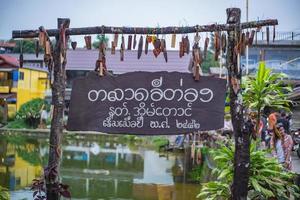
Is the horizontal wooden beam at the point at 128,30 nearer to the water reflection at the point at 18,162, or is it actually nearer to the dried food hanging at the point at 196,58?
the dried food hanging at the point at 196,58

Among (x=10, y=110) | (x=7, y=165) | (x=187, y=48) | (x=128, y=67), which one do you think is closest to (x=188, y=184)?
(x=7, y=165)

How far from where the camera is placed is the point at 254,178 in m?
6.07

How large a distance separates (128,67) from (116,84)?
30.2m

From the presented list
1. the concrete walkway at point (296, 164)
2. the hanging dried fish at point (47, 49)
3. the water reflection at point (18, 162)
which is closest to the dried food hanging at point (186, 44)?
the hanging dried fish at point (47, 49)

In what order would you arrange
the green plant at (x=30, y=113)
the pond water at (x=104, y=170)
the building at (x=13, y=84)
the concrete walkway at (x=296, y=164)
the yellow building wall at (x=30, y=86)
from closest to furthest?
the concrete walkway at (x=296, y=164) → the pond water at (x=104, y=170) → the green plant at (x=30, y=113) → the building at (x=13, y=84) → the yellow building wall at (x=30, y=86)

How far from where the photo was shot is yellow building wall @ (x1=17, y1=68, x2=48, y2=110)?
3884 cm

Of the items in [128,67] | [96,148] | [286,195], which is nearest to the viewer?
[286,195]

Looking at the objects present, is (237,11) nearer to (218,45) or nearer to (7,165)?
(218,45)

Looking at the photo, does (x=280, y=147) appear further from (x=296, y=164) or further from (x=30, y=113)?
(x=30, y=113)

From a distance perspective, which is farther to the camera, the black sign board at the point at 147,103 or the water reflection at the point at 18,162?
the water reflection at the point at 18,162

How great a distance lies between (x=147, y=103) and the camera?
5.78 m

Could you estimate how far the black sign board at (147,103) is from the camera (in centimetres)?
565

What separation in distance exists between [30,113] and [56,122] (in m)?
31.2

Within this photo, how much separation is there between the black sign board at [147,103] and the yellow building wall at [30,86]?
112 ft
